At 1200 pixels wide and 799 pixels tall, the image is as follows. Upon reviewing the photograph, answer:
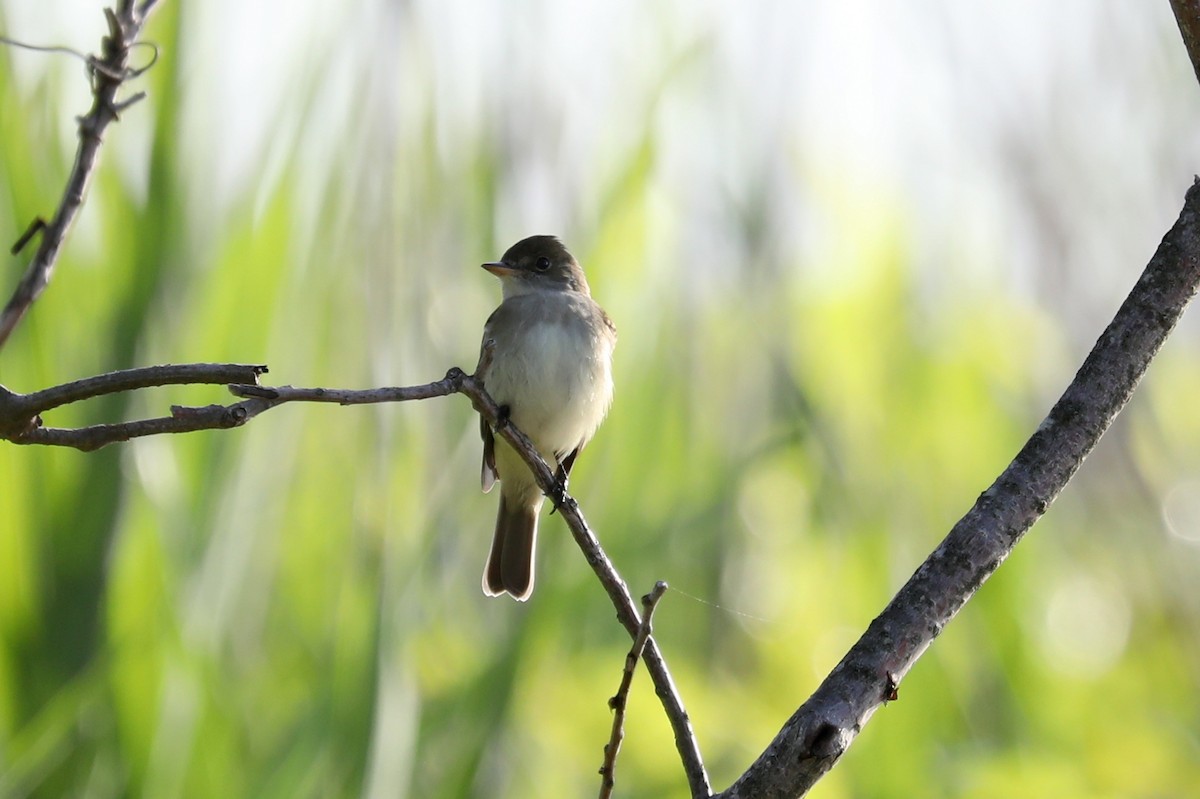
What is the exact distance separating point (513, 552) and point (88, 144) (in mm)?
2977

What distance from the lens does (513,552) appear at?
4.23 meters

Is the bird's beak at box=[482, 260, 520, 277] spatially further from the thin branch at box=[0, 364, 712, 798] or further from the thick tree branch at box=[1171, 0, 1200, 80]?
the thick tree branch at box=[1171, 0, 1200, 80]

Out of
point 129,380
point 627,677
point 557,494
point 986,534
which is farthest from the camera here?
point 557,494

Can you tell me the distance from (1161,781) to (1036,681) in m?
0.60

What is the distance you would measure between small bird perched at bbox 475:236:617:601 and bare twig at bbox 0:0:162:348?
8.10 ft

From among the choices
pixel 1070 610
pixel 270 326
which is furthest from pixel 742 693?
pixel 270 326

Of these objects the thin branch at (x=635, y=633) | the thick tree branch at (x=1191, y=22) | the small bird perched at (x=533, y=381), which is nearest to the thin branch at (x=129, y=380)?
the thin branch at (x=635, y=633)

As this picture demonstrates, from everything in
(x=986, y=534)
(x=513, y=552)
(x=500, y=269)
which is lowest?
(x=513, y=552)

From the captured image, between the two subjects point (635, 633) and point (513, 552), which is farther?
point (513, 552)

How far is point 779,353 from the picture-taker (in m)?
4.36

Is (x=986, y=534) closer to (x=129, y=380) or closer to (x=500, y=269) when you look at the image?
(x=129, y=380)

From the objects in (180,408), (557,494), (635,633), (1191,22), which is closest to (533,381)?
(557,494)

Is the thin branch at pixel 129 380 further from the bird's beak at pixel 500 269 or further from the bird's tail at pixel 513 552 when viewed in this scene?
the bird's beak at pixel 500 269

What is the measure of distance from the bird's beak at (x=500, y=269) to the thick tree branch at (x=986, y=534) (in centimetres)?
269
